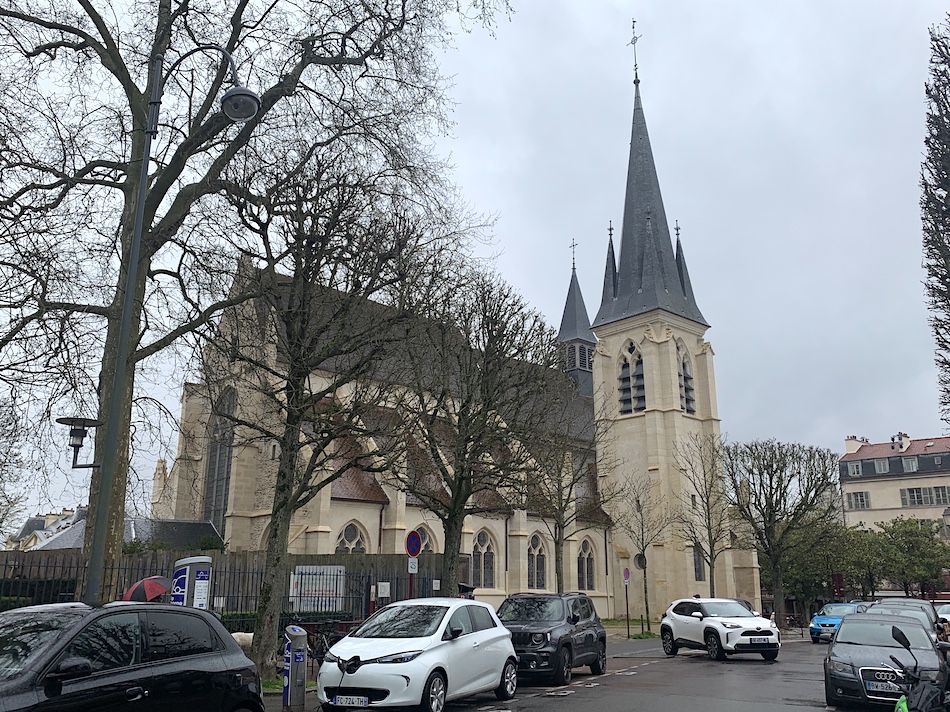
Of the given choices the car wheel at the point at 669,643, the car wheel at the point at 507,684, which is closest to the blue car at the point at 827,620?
the car wheel at the point at 669,643

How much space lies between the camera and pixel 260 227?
1455cm

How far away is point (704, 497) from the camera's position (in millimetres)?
42219

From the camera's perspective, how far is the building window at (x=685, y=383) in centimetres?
4950

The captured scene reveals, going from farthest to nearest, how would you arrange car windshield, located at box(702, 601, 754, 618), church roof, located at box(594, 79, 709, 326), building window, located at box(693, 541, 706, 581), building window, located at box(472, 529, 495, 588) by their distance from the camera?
1. church roof, located at box(594, 79, 709, 326)
2. building window, located at box(693, 541, 706, 581)
3. building window, located at box(472, 529, 495, 588)
4. car windshield, located at box(702, 601, 754, 618)

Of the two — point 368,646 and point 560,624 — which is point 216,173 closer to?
point 368,646

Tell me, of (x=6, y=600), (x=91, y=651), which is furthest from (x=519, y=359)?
(x=91, y=651)

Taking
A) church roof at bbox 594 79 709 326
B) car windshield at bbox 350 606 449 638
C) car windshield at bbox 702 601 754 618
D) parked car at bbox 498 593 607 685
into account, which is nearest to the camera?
car windshield at bbox 350 606 449 638

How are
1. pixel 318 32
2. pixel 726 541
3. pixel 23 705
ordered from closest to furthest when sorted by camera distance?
pixel 23 705, pixel 318 32, pixel 726 541

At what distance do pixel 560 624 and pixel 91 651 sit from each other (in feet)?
35.3

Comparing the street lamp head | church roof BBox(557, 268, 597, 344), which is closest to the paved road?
the street lamp head

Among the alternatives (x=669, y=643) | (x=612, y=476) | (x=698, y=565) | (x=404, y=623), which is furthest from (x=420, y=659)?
(x=612, y=476)

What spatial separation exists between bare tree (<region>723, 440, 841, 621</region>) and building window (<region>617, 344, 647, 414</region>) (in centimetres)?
946

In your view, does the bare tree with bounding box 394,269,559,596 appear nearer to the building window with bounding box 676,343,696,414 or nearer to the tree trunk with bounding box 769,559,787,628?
the tree trunk with bounding box 769,559,787,628

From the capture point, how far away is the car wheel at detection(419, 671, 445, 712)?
991 centimetres
